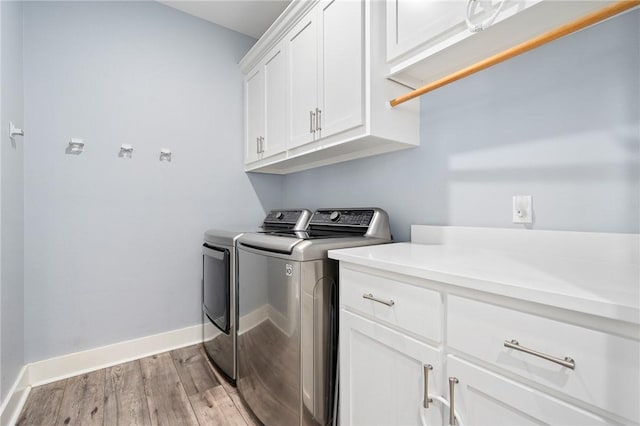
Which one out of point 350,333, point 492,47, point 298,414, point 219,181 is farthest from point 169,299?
point 492,47

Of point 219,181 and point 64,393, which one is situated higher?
point 219,181

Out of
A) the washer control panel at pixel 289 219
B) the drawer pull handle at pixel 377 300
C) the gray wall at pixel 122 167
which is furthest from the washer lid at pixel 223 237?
the drawer pull handle at pixel 377 300

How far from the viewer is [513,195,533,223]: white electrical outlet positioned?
115 centimetres

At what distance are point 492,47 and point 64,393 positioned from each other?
282cm

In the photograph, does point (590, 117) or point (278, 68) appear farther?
point (278, 68)

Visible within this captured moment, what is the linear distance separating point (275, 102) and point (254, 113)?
364 millimetres

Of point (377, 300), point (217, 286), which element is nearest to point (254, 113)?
point (217, 286)

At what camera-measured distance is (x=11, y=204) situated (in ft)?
5.08

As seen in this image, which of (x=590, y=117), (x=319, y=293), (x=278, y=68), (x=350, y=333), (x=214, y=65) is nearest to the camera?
(x=590, y=117)

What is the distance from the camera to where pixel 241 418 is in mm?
1494

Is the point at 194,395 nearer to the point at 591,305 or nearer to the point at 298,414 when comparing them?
the point at 298,414

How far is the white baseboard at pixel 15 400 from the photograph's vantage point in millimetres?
1407

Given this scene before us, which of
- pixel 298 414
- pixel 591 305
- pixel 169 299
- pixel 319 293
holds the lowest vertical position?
pixel 298 414

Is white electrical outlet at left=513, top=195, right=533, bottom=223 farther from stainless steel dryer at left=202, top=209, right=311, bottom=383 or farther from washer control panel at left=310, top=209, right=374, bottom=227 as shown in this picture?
stainless steel dryer at left=202, top=209, right=311, bottom=383
